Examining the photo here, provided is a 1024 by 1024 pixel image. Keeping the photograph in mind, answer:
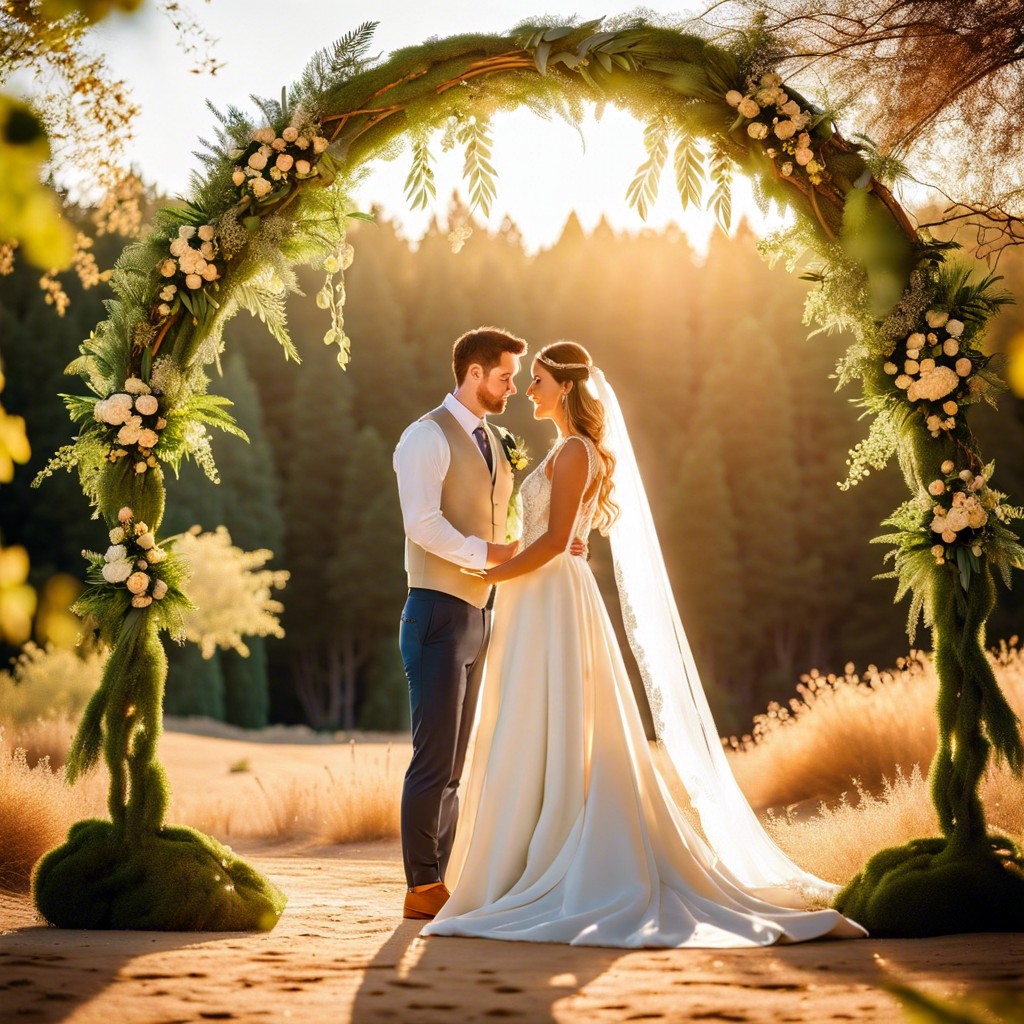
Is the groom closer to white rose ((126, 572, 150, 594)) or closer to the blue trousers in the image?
the blue trousers

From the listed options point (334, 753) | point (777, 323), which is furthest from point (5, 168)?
point (777, 323)

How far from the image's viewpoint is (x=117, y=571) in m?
4.58

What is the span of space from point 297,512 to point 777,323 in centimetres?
1590

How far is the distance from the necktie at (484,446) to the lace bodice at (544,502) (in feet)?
0.71

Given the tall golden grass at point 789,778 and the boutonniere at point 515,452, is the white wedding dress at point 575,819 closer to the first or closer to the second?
the boutonniere at point 515,452

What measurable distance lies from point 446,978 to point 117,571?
2.28 metres

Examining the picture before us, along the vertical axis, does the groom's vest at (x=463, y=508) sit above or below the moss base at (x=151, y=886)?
above

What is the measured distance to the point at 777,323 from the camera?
3431 centimetres

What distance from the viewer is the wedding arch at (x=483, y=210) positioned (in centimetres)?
430

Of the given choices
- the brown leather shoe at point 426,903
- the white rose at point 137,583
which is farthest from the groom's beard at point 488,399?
the brown leather shoe at point 426,903

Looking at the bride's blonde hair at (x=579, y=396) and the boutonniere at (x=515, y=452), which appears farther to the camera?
the boutonniere at (x=515, y=452)

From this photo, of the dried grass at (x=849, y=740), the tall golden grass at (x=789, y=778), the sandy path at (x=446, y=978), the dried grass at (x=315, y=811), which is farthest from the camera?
the dried grass at (x=315, y=811)

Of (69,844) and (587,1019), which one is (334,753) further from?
(587,1019)

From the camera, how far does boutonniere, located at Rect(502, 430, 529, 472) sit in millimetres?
4965
